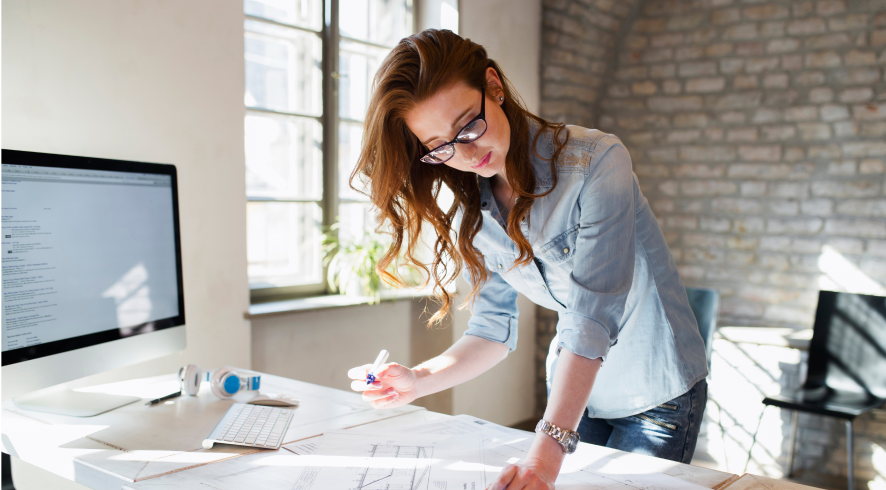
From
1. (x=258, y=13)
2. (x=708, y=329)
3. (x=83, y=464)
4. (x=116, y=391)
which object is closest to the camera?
(x=83, y=464)

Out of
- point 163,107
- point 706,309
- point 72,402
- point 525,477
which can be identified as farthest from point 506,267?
point 706,309

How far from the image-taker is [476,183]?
4.54ft

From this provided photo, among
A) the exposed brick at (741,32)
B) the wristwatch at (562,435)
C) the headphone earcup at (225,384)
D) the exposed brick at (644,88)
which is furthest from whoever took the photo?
the exposed brick at (644,88)

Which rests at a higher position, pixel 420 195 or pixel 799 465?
pixel 420 195

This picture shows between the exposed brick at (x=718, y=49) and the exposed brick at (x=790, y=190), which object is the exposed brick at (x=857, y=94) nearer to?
the exposed brick at (x=790, y=190)

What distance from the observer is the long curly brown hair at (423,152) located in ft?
3.71

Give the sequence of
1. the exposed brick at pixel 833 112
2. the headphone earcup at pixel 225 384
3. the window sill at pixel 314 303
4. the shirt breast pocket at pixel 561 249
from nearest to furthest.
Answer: the shirt breast pocket at pixel 561 249
the headphone earcup at pixel 225 384
the window sill at pixel 314 303
the exposed brick at pixel 833 112

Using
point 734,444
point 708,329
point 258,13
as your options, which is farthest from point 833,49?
point 258,13

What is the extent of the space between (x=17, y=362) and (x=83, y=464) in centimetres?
31

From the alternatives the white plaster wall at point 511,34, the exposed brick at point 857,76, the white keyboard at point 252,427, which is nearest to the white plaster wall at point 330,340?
the white keyboard at point 252,427

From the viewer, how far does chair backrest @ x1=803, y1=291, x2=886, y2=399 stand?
9.90 feet

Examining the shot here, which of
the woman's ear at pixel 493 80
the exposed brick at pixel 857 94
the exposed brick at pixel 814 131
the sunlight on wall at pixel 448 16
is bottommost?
the woman's ear at pixel 493 80

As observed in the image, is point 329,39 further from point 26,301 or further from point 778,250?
point 778,250

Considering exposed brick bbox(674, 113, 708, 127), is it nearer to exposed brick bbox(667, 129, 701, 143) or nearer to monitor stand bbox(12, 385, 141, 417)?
exposed brick bbox(667, 129, 701, 143)
